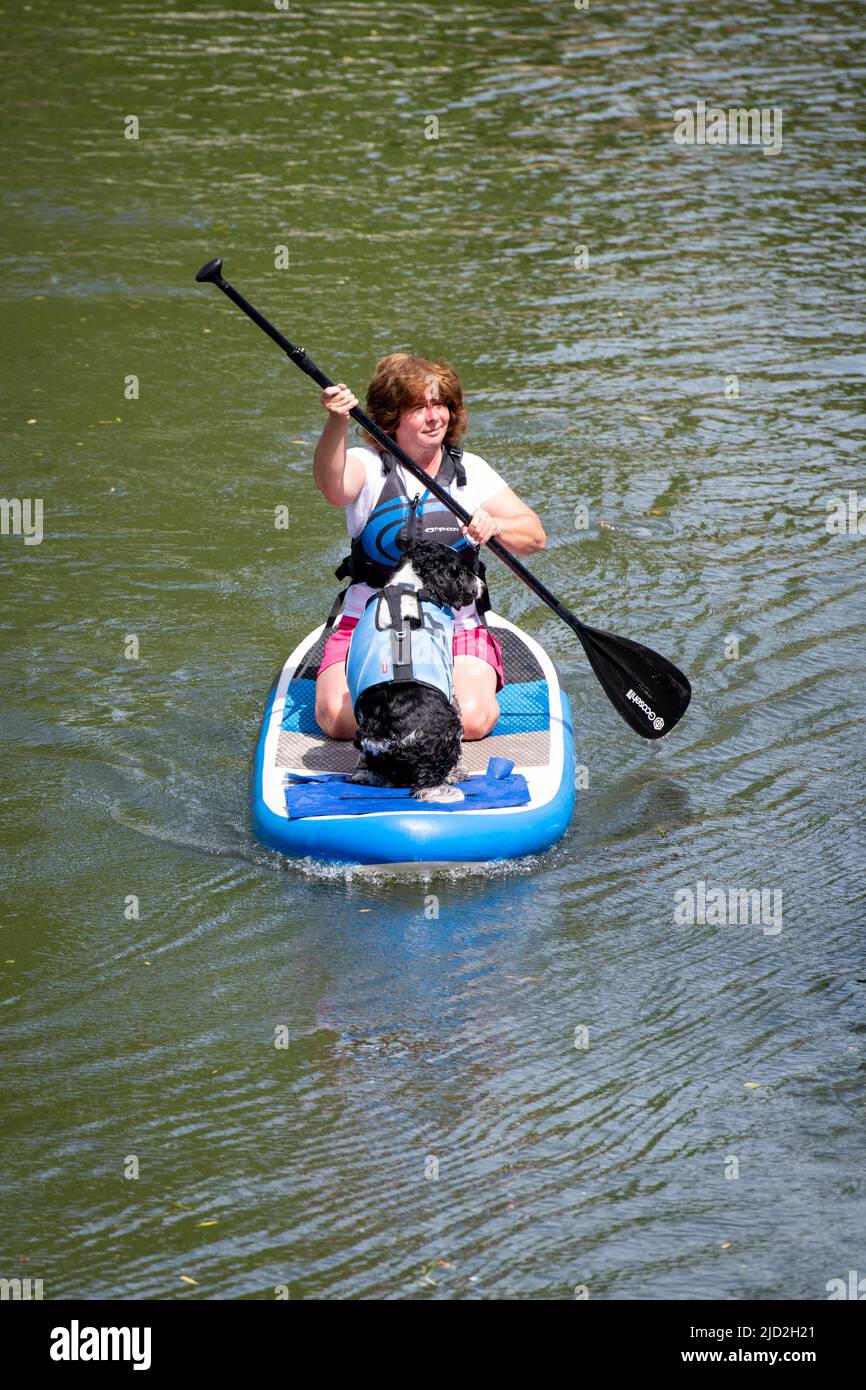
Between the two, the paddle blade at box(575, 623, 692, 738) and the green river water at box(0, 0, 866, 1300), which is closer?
the green river water at box(0, 0, 866, 1300)

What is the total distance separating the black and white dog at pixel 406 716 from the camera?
5035mm

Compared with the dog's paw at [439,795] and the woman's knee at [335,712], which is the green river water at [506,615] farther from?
the woman's knee at [335,712]

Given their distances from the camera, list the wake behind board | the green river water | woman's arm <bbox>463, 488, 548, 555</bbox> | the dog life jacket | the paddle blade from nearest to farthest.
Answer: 1. the green river water
2. the wake behind board
3. the dog life jacket
4. woman's arm <bbox>463, 488, 548, 555</bbox>
5. the paddle blade

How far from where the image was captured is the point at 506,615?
279 inches

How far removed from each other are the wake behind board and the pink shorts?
0.17m

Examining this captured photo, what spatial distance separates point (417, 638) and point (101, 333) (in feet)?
17.5

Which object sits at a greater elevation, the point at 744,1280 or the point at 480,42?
the point at 480,42

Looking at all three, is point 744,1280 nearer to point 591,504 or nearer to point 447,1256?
point 447,1256

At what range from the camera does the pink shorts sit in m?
5.55

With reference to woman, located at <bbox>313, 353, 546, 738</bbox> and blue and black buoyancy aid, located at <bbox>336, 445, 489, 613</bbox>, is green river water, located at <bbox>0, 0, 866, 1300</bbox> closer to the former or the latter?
woman, located at <bbox>313, 353, 546, 738</bbox>

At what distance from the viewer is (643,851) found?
536 cm

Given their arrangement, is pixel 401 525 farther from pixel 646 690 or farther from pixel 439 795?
pixel 646 690

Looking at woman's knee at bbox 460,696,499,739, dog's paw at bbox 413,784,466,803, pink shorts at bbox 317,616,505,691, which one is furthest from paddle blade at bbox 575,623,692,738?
dog's paw at bbox 413,784,466,803

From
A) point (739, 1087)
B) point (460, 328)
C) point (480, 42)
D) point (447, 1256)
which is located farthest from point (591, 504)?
point (480, 42)
